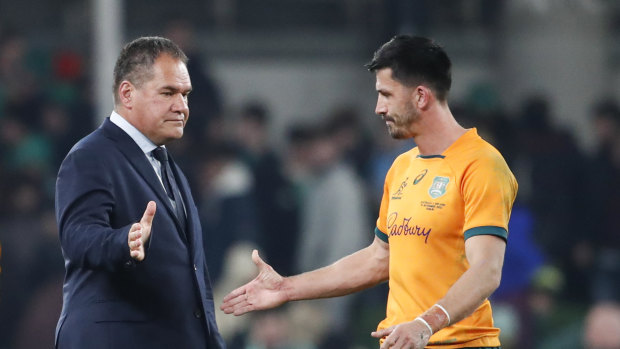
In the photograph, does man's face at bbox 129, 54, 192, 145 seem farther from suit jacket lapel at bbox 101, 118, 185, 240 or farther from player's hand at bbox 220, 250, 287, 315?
player's hand at bbox 220, 250, 287, 315

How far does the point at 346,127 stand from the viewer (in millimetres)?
9727

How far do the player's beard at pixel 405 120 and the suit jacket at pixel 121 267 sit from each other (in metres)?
0.91

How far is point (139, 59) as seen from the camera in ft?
13.6

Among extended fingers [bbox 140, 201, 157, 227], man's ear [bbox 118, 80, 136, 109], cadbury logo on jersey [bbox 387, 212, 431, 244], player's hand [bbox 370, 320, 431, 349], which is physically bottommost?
player's hand [bbox 370, 320, 431, 349]

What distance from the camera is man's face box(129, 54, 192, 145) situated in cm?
413

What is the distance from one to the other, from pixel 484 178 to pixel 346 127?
18.8 ft

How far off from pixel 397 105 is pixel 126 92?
3.38 ft

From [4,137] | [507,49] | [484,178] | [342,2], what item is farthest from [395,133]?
[507,49]

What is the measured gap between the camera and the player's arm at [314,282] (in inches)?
176

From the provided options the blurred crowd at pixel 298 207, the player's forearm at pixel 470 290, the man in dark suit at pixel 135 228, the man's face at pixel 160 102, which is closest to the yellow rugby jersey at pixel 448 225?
the player's forearm at pixel 470 290

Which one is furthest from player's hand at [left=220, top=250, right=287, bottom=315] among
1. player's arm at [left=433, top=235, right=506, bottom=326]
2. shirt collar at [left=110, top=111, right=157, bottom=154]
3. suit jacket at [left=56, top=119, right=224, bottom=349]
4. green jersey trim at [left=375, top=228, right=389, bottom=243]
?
player's arm at [left=433, top=235, right=506, bottom=326]

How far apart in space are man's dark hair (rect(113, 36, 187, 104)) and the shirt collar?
106 mm

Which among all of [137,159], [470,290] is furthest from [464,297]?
[137,159]

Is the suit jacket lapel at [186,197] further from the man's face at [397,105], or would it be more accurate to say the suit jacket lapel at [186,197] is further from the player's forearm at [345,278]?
the man's face at [397,105]
